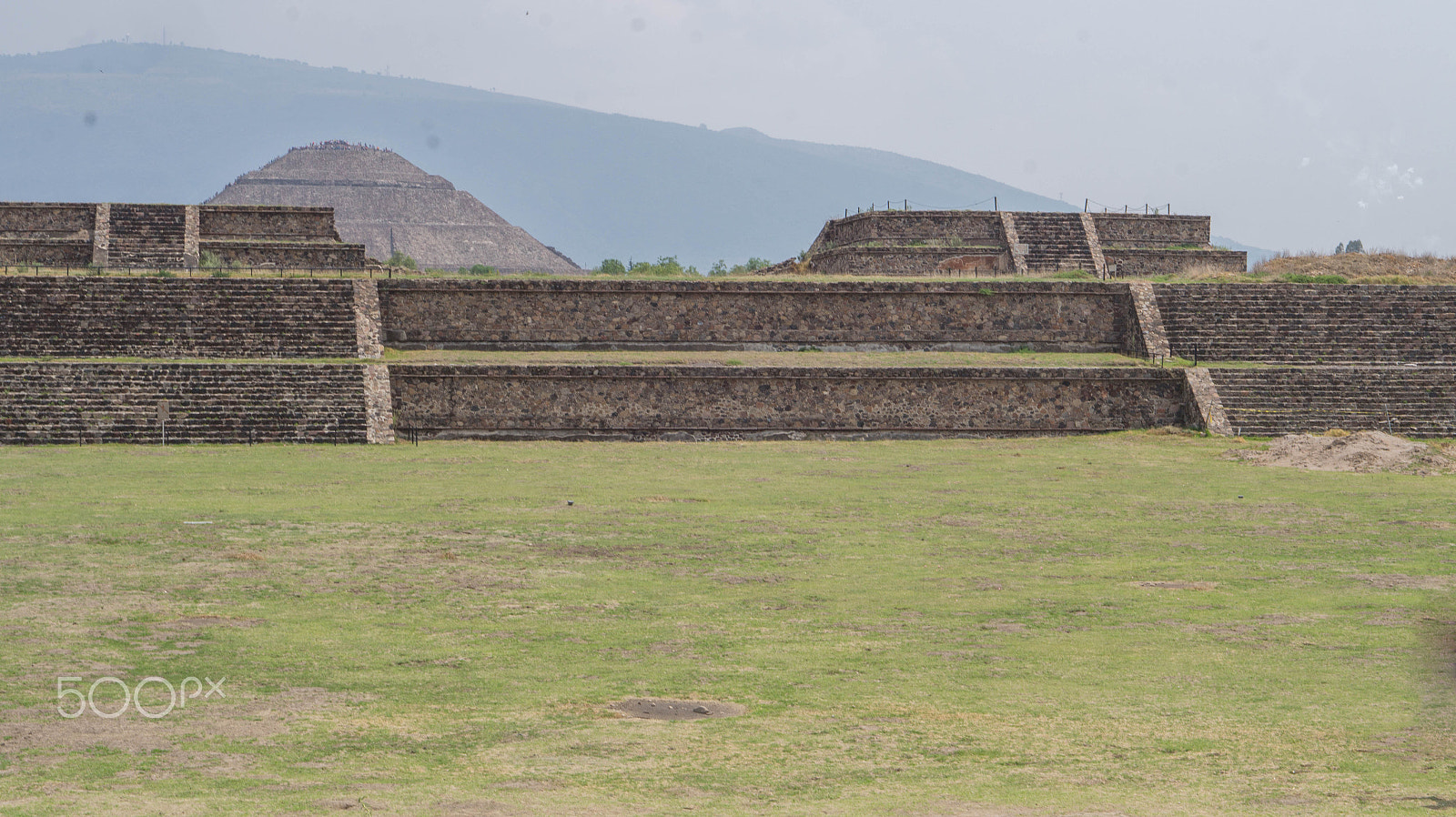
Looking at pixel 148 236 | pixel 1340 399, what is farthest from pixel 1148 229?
pixel 148 236

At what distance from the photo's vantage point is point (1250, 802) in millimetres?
6684

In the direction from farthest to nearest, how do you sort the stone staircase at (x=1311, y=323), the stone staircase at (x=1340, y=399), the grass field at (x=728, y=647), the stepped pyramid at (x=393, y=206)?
the stepped pyramid at (x=393, y=206) < the stone staircase at (x=1311, y=323) < the stone staircase at (x=1340, y=399) < the grass field at (x=728, y=647)

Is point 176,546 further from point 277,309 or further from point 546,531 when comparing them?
point 277,309

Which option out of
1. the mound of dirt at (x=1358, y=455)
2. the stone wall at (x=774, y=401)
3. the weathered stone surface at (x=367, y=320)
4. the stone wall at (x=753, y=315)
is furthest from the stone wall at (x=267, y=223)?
the mound of dirt at (x=1358, y=455)

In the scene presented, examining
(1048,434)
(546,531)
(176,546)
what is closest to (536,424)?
(1048,434)

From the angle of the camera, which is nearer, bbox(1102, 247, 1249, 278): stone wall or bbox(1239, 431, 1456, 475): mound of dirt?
bbox(1239, 431, 1456, 475): mound of dirt

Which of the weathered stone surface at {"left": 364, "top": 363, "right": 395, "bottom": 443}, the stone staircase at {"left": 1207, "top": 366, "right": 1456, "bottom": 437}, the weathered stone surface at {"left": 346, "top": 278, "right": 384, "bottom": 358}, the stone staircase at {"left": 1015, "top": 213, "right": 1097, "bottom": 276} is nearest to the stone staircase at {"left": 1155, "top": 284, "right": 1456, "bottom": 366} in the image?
the stone staircase at {"left": 1207, "top": 366, "right": 1456, "bottom": 437}

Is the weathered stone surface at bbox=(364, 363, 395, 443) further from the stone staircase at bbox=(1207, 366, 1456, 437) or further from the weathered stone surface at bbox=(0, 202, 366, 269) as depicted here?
the stone staircase at bbox=(1207, 366, 1456, 437)

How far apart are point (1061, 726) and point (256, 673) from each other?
4961mm

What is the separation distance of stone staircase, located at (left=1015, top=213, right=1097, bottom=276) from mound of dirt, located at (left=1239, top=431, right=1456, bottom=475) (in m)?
16.6

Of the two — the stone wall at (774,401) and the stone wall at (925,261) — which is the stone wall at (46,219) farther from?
the stone wall at (925,261)

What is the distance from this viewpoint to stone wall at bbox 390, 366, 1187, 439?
1063 inches

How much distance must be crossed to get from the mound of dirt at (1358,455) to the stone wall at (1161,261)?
17821 mm

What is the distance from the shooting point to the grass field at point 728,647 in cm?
697
